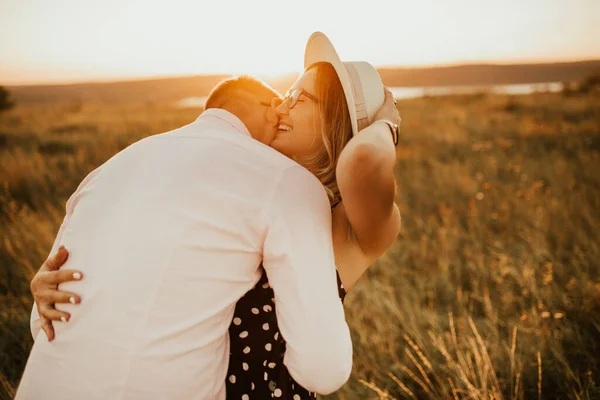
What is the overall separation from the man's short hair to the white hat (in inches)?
11.0

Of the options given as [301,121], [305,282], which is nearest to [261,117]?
[301,121]

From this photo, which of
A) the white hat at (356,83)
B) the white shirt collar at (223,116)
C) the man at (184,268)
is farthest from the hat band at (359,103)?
the man at (184,268)

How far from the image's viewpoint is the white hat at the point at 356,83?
80.3 inches

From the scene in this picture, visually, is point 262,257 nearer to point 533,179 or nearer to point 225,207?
point 225,207

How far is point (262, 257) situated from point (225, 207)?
230mm

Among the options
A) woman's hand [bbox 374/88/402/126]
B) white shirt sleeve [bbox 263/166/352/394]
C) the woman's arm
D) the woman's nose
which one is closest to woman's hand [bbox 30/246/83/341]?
white shirt sleeve [bbox 263/166/352/394]

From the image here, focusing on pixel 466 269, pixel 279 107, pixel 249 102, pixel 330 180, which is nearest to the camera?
pixel 249 102

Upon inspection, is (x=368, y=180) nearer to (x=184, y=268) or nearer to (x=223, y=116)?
(x=223, y=116)

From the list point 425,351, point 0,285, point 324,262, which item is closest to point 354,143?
point 324,262

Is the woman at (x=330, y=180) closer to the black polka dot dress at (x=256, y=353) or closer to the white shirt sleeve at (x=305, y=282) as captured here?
the black polka dot dress at (x=256, y=353)

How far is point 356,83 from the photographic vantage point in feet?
6.85

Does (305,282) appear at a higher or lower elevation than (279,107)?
lower

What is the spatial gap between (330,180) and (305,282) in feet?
3.56

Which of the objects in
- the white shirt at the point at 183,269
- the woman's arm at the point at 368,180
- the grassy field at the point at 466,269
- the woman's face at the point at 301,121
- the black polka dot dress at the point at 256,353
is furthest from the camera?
the grassy field at the point at 466,269
